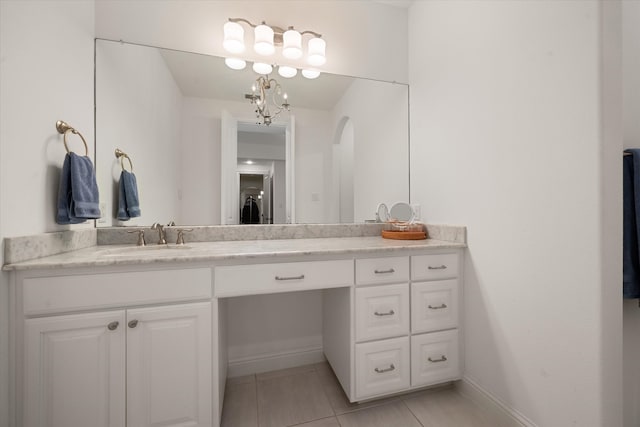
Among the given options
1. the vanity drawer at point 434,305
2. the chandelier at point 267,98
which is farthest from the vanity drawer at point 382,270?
the chandelier at point 267,98

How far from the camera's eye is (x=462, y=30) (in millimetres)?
1426

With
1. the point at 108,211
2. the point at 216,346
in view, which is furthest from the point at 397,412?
the point at 108,211

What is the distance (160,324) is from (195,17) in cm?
168

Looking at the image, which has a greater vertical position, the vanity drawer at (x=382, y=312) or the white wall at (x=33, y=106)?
the white wall at (x=33, y=106)

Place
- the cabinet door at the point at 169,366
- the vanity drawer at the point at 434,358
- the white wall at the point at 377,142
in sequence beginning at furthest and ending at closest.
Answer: the white wall at the point at 377,142 → the vanity drawer at the point at 434,358 → the cabinet door at the point at 169,366

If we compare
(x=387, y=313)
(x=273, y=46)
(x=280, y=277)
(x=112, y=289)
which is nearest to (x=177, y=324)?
(x=112, y=289)

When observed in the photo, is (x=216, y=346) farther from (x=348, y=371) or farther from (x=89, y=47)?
(x=89, y=47)

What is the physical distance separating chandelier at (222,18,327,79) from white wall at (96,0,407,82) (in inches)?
2.3

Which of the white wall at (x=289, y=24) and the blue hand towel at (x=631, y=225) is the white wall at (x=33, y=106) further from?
the blue hand towel at (x=631, y=225)

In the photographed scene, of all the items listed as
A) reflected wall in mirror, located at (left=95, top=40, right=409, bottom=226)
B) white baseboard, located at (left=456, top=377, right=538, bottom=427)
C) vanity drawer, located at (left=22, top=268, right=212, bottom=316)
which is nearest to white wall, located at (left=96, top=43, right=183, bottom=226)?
reflected wall in mirror, located at (left=95, top=40, right=409, bottom=226)

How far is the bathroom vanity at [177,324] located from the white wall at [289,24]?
3.99 ft

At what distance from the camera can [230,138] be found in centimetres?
165

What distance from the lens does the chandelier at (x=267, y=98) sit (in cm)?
167

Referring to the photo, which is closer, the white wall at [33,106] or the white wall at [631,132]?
the white wall at [33,106]
